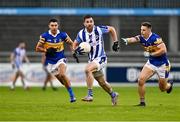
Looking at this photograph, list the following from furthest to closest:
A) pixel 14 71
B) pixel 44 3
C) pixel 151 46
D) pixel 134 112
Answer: pixel 44 3, pixel 14 71, pixel 151 46, pixel 134 112

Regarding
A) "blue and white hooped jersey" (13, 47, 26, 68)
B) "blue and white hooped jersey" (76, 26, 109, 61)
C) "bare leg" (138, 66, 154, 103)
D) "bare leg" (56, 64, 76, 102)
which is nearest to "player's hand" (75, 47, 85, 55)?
"blue and white hooped jersey" (76, 26, 109, 61)

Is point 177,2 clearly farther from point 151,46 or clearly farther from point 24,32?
point 151,46

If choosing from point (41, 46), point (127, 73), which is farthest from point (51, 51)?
point (127, 73)

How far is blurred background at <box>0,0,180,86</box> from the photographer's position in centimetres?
3684

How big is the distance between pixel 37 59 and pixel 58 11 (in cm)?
322

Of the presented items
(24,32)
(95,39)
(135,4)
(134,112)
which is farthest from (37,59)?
(134,112)

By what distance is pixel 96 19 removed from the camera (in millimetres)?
39906

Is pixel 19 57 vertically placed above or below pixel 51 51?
below

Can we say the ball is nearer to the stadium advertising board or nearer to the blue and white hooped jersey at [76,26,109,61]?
the blue and white hooped jersey at [76,26,109,61]

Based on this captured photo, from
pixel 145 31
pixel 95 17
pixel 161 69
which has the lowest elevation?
pixel 161 69

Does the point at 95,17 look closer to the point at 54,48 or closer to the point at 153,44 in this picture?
the point at 54,48

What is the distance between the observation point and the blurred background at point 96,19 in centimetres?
3684

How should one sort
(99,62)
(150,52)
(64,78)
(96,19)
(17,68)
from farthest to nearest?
(96,19) → (17,68) → (64,78) → (99,62) → (150,52)

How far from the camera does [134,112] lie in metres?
17.5
